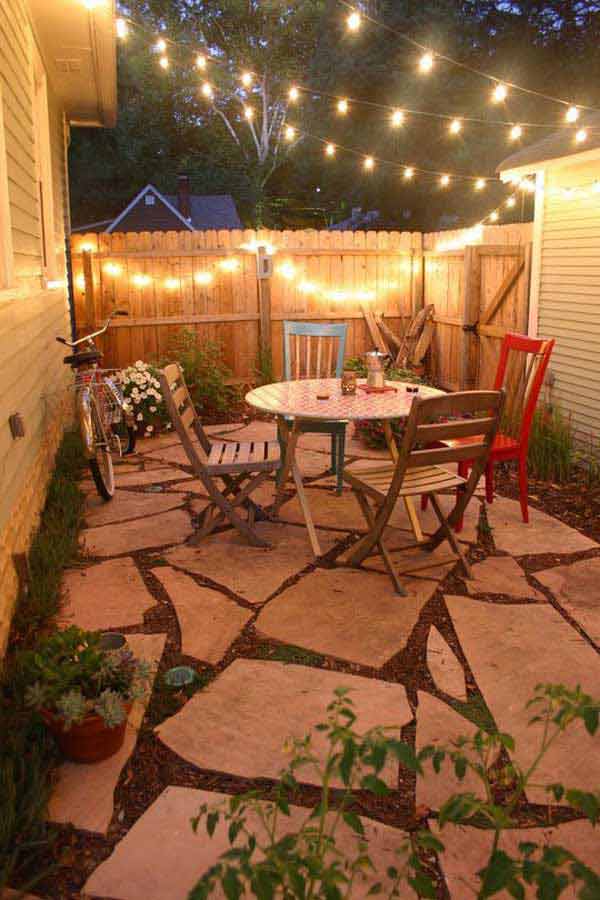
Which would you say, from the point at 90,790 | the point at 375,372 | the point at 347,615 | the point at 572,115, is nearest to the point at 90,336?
the point at 375,372

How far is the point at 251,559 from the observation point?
4.09 meters

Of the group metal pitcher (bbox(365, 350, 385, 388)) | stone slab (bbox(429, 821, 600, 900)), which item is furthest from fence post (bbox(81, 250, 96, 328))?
stone slab (bbox(429, 821, 600, 900))

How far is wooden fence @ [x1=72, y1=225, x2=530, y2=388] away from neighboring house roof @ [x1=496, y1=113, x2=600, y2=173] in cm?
130

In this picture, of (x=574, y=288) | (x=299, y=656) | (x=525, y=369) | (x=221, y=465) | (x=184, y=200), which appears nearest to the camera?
(x=299, y=656)

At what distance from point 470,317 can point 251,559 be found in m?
4.60

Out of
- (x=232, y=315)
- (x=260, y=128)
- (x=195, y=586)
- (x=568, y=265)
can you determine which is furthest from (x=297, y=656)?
(x=260, y=128)

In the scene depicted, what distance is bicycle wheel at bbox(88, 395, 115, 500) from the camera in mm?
4895

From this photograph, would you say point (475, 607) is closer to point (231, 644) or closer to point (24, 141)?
point (231, 644)

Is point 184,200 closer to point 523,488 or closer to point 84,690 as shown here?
point 523,488

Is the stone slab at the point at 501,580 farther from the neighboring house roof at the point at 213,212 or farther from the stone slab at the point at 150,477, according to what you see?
the neighboring house roof at the point at 213,212

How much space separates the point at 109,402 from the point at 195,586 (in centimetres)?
210

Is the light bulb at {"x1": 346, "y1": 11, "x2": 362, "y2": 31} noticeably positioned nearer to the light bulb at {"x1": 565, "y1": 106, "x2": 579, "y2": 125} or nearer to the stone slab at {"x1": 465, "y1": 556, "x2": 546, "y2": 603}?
the light bulb at {"x1": 565, "y1": 106, "x2": 579, "y2": 125}

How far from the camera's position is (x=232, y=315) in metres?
8.82

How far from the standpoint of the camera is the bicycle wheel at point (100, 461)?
4895mm
